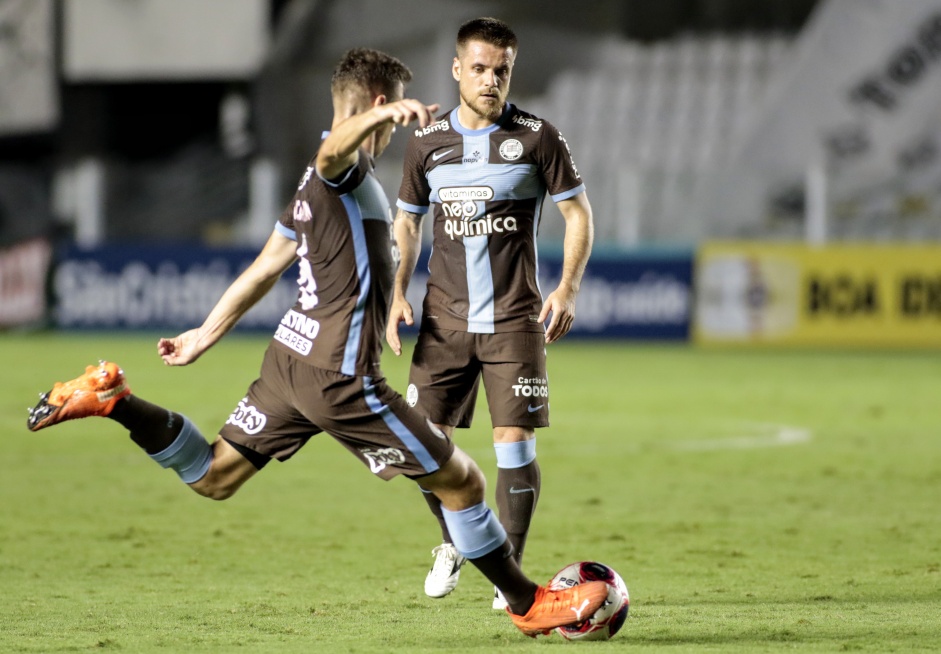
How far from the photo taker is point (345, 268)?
488 cm

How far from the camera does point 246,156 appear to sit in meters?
24.9

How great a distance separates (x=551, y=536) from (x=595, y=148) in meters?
19.9

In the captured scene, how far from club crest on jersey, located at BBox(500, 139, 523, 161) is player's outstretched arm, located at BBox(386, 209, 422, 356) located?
0.52 meters

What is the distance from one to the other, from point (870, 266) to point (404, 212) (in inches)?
551

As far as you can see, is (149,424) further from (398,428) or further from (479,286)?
(479,286)

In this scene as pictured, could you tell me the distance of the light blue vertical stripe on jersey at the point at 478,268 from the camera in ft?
18.9

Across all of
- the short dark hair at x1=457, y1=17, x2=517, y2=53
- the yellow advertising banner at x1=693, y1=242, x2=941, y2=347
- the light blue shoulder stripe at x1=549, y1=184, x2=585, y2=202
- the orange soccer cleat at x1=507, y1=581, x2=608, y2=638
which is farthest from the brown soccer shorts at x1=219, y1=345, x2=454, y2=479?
the yellow advertising banner at x1=693, y1=242, x2=941, y2=347

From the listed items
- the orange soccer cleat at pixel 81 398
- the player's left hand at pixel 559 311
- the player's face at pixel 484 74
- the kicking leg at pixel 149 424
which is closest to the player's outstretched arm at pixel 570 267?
the player's left hand at pixel 559 311

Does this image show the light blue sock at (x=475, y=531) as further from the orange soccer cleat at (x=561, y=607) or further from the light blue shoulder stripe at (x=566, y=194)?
the light blue shoulder stripe at (x=566, y=194)

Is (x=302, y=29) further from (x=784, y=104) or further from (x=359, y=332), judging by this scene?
(x=359, y=332)

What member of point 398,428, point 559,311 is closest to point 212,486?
point 398,428

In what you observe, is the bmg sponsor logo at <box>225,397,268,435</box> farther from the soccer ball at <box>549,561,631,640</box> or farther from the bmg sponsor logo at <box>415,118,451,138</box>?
the bmg sponsor logo at <box>415,118,451,138</box>

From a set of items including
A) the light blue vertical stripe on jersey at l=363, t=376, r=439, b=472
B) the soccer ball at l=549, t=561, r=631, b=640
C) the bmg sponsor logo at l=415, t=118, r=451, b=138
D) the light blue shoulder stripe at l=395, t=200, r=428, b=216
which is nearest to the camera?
the light blue vertical stripe on jersey at l=363, t=376, r=439, b=472

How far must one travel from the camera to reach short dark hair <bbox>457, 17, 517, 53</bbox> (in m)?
5.52
